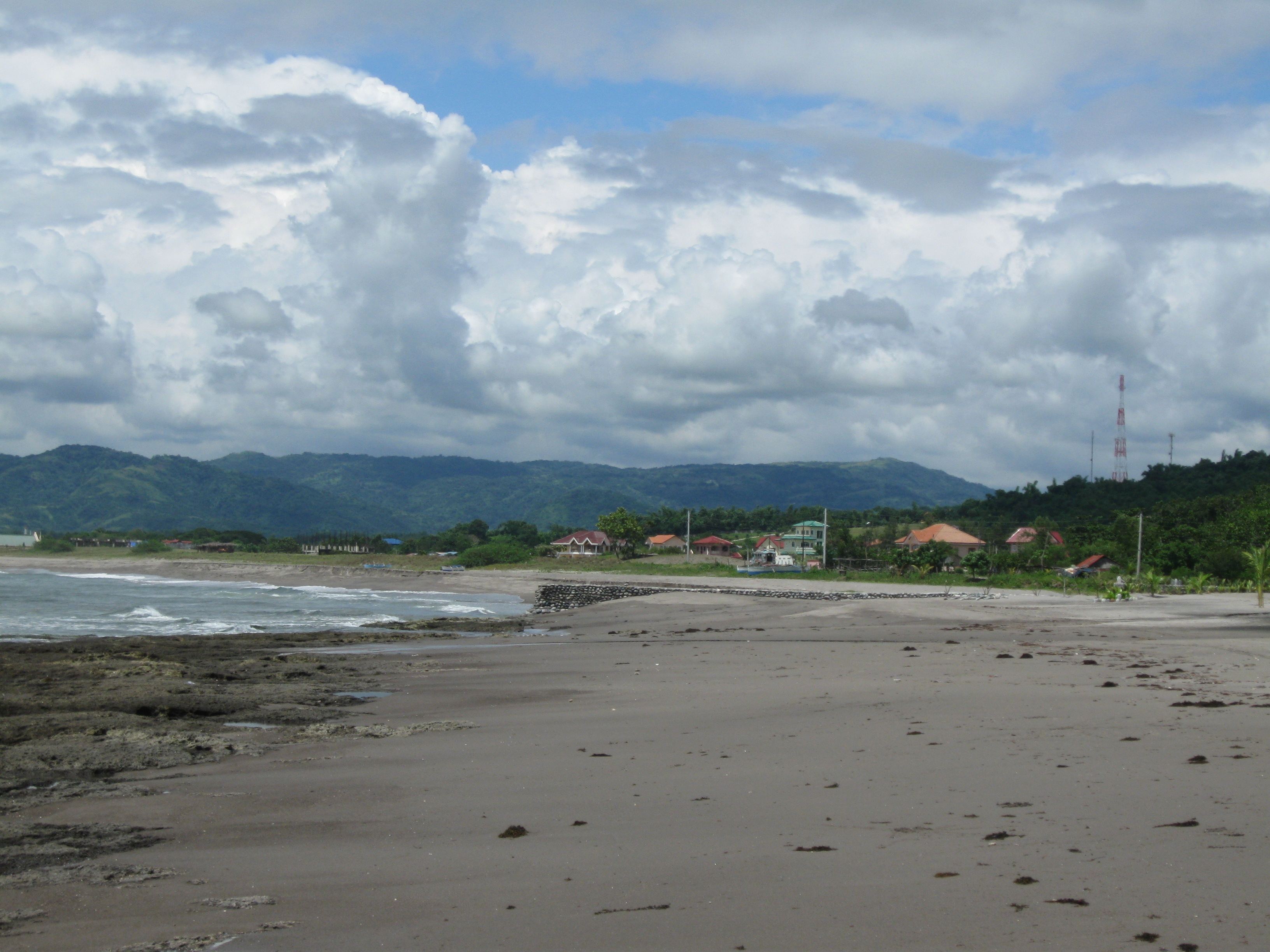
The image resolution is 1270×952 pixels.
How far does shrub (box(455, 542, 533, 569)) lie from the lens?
107 metres

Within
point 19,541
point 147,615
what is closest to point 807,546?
point 147,615

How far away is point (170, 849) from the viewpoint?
685 centimetres

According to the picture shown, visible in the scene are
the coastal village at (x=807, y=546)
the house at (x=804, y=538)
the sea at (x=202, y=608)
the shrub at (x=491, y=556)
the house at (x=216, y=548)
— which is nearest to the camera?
the sea at (x=202, y=608)

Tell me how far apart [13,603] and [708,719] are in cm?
4417

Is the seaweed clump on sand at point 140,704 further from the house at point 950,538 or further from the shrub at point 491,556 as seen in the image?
the shrub at point 491,556

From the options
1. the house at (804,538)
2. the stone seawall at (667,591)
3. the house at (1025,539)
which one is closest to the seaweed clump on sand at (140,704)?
the stone seawall at (667,591)

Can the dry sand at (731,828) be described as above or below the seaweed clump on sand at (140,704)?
above

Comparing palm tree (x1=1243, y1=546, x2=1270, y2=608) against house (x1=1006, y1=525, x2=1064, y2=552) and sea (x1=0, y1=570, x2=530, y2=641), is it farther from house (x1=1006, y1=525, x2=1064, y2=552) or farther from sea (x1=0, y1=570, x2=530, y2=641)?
house (x1=1006, y1=525, x2=1064, y2=552)

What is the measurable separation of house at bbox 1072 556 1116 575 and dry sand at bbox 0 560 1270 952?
187 feet

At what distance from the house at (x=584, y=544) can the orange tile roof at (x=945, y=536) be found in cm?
3618

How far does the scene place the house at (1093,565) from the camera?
65.9m

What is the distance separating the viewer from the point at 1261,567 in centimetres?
3509

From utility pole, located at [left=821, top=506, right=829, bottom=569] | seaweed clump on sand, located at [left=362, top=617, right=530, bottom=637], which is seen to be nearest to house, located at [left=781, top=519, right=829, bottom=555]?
utility pole, located at [left=821, top=506, right=829, bottom=569]

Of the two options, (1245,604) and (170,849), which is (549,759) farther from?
(1245,604)
